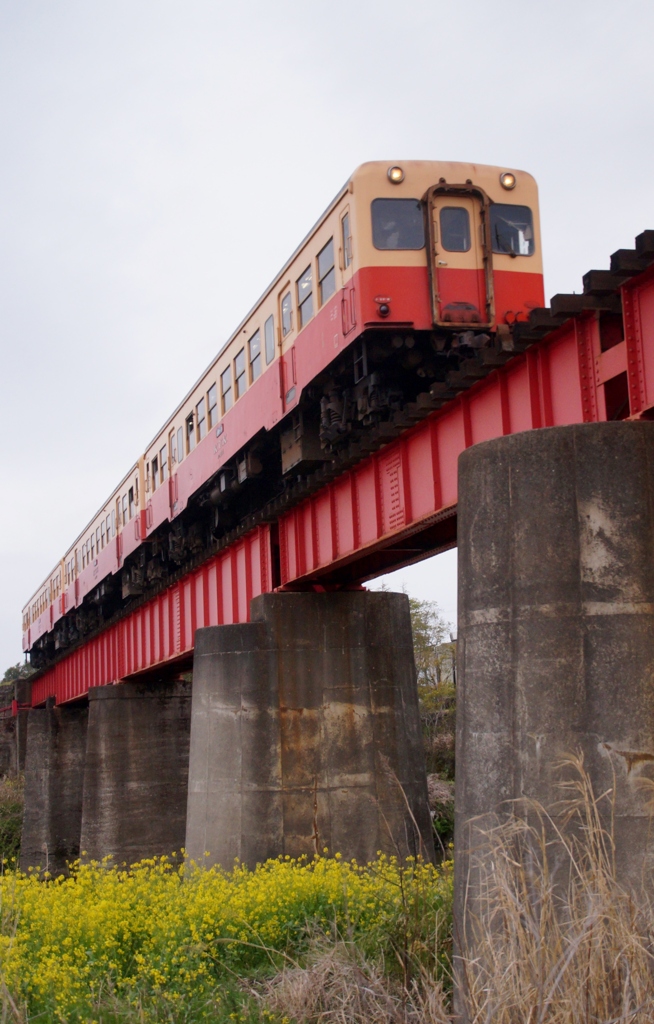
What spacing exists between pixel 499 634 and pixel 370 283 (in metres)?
6.75

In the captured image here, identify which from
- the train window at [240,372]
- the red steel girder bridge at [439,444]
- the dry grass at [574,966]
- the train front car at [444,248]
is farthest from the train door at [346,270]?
the dry grass at [574,966]

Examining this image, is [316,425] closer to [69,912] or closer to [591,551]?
[69,912]

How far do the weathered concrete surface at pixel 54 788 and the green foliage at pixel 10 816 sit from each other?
77.4 inches

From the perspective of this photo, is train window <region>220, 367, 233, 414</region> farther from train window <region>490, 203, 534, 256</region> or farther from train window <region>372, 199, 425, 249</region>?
train window <region>490, 203, 534, 256</region>

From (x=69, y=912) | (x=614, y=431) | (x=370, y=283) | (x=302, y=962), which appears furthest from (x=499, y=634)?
(x=370, y=283)

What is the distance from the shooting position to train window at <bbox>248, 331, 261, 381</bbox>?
54.3 feet

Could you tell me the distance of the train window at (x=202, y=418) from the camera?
19938mm

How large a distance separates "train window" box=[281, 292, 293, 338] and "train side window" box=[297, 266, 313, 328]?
38 cm

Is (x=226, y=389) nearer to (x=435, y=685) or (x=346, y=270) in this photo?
(x=346, y=270)

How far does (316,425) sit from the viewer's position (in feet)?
49.2

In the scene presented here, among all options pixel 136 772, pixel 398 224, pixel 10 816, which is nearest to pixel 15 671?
pixel 10 816

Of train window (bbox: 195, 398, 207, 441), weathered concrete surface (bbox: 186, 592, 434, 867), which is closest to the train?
weathered concrete surface (bbox: 186, 592, 434, 867)

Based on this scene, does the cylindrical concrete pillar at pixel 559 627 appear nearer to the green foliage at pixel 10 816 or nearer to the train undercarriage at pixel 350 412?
the train undercarriage at pixel 350 412

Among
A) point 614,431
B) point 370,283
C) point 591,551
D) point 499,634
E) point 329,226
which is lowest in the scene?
point 499,634
